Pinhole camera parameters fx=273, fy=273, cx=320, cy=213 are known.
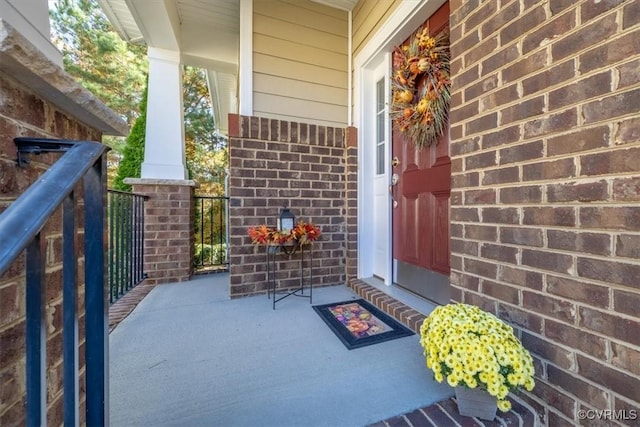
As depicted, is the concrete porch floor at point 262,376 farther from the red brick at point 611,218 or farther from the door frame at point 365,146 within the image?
the door frame at point 365,146

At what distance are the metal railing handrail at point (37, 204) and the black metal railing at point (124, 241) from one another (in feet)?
6.50

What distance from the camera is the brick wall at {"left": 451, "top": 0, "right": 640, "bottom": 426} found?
33.0 inches

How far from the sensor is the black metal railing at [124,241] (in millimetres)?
2396

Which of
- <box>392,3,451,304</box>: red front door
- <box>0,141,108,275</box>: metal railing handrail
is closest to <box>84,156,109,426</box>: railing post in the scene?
<box>0,141,108,275</box>: metal railing handrail

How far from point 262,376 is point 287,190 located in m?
1.63

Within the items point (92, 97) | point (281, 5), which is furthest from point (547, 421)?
A: point (281, 5)

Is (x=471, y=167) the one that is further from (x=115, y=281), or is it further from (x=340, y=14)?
(x=115, y=281)

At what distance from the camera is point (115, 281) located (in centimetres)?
243

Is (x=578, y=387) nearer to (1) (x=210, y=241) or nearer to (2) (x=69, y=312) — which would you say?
(2) (x=69, y=312)

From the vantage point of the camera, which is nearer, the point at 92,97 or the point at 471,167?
the point at 92,97

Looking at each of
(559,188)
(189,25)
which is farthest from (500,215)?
(189,25)

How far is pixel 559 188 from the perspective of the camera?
100 centimetres

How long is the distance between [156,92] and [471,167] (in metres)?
3.30

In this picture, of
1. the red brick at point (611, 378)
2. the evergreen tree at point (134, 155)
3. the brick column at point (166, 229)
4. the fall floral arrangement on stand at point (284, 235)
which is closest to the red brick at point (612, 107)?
the red brick at point (611, 378)
